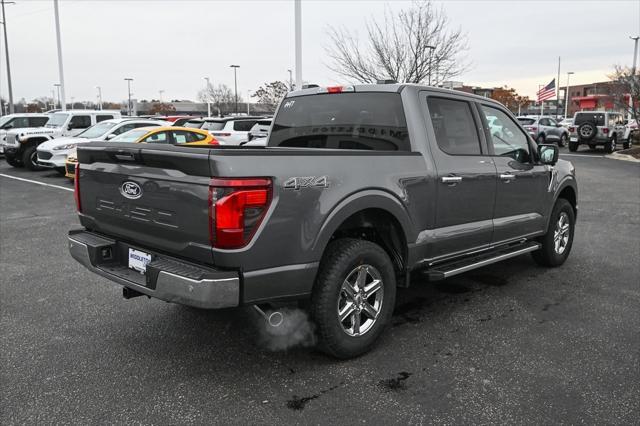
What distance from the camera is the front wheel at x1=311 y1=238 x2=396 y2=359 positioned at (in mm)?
3434

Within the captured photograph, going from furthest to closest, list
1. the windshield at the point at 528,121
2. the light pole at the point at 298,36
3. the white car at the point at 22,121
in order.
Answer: the windshield at the point at 528,121, the white car at the point at 22,121, the light pole at the point at 298,36

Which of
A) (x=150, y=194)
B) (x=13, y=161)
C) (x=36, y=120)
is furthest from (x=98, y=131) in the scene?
(x=150, y=194)

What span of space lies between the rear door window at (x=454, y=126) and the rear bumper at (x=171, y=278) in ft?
7.33

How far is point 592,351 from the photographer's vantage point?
12.6 ft

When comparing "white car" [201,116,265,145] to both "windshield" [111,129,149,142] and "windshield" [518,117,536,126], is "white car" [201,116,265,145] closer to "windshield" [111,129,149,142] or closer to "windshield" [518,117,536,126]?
"windshield" [111,129,149,142]

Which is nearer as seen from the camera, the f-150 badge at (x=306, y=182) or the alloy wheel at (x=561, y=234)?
the f-150 badge at (x=306, y=182)

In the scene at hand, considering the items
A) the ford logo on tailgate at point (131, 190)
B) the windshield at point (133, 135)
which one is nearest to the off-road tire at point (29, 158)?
the windshield at point (133, 135)

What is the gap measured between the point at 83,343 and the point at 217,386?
1.26 metres

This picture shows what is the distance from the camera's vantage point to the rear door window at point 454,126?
14.4 ft

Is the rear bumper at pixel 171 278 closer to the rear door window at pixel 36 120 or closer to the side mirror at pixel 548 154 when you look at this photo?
the side mirror at pixel 548 154

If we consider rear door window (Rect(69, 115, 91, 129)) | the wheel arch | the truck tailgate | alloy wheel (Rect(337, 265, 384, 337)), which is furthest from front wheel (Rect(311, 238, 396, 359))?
rear door window (Rect(69, 115, 91, 129))

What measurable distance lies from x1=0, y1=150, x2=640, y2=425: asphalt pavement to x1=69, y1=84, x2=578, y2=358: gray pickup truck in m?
0.42

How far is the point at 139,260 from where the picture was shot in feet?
11.4

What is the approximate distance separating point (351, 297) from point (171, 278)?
1.22 metres
